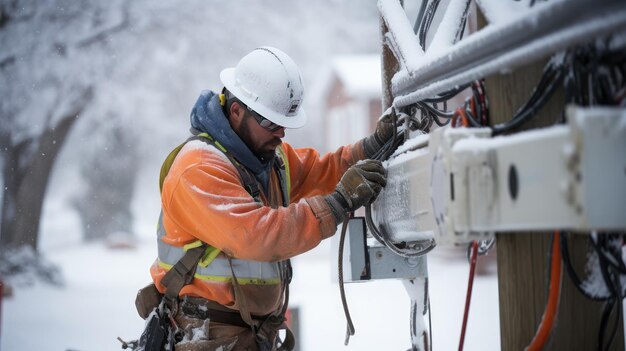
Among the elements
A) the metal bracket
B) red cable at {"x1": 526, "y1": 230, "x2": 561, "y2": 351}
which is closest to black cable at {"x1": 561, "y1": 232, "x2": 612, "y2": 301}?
red cable at {"x1": 526, "y1": 230, "x2": 561, "y2": 351}

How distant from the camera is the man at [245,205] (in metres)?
2.53

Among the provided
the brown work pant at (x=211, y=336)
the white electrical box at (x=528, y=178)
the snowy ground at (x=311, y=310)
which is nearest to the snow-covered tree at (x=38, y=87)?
the snowy ground at (x=311, y=310)

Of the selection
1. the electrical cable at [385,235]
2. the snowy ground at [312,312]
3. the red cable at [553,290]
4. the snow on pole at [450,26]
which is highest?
the snow on pole at [450,26]

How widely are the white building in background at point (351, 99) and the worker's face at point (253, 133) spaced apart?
12634mm

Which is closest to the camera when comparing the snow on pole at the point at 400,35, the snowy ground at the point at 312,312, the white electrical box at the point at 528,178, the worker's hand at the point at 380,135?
the white electrical box at the point at 528,178

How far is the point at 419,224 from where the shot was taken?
2.17 metres

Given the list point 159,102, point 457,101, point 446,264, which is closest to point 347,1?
point 159,102

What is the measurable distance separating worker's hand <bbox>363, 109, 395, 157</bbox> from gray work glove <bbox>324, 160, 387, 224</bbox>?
394 millimetres

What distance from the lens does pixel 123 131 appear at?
66.0 ft

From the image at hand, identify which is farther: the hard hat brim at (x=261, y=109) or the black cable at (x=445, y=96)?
the hard hat brim at (x=261, y=109)

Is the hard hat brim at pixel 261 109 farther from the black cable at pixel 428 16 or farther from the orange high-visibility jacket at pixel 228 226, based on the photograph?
the black cable at pixel 428 16

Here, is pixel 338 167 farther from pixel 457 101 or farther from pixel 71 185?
pixel 71 185

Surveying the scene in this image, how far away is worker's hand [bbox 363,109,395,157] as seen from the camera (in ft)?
9.68

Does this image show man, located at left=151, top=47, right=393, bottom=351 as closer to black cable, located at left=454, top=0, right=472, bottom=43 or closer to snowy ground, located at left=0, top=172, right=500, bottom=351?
snowy ground, located at left=0, top=172, right=500, bottom=351
